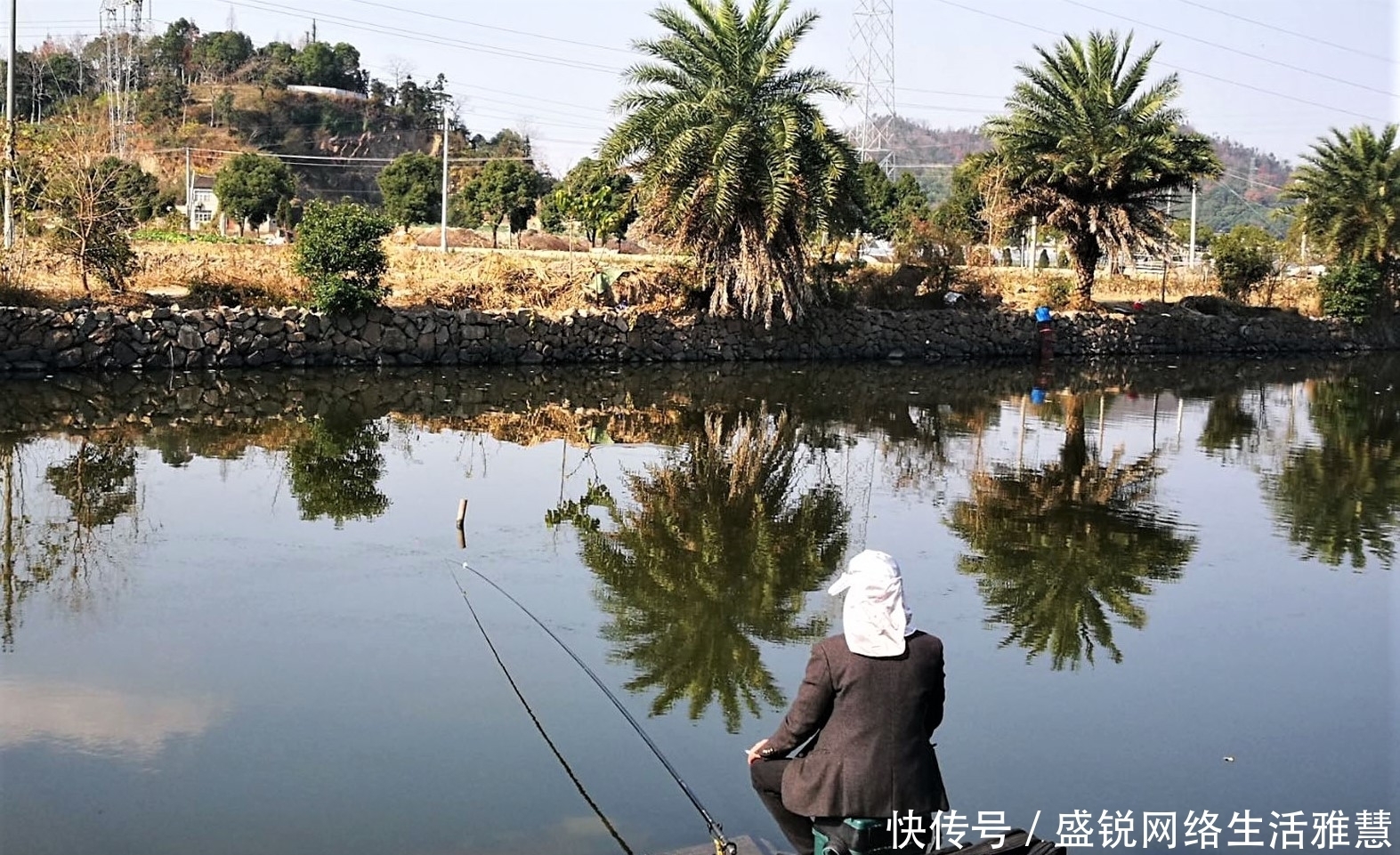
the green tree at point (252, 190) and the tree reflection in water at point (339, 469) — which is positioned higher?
the green tree at point (252, 190)

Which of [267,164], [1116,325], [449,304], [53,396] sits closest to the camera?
[53,396]

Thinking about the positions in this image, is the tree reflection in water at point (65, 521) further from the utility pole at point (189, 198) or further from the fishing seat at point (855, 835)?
the utility pole at point (189, 198)

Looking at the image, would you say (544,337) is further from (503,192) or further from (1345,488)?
(503,192)

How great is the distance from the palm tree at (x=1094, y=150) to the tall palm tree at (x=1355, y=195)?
27.8 feet

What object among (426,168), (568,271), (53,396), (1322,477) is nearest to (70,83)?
(426,168)

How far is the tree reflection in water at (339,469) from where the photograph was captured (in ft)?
37.3

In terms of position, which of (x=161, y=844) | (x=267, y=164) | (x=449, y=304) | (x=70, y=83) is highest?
(x=70, y=83)

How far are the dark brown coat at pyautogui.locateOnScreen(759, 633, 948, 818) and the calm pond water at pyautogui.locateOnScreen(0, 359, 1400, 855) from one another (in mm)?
1302

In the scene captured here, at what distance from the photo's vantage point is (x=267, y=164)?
138ft

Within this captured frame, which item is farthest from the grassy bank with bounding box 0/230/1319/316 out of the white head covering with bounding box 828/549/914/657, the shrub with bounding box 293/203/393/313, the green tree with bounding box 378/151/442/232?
the white head covering with bounding box 828/549/914/657

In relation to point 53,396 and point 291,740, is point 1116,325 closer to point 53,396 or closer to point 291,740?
point 53,396

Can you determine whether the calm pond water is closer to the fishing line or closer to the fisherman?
the fishing line

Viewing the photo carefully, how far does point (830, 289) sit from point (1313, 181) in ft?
57.2

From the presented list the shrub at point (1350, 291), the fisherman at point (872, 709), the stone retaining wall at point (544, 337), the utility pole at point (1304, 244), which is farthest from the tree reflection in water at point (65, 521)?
the utility pole at point (1304, 244)
